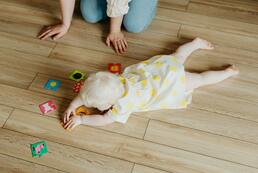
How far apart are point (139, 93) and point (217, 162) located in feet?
1.28

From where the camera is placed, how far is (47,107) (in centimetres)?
132

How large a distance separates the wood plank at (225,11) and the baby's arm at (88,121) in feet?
2.82

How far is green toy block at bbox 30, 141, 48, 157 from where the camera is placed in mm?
1200

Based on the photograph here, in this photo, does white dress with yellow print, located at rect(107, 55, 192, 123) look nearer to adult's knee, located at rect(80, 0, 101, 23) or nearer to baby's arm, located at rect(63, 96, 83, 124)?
baby's arm, located at rect(63, 96, 83, 124)

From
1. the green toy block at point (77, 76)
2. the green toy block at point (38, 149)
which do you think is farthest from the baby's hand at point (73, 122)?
the green toy block at point (77, 76)

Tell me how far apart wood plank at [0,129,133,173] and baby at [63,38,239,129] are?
11 centimetres

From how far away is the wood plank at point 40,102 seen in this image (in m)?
1.26

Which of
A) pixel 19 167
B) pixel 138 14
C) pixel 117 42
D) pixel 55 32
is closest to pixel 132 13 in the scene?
pixel 138 14

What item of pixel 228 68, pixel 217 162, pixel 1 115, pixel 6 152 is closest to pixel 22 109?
pixel 1 115

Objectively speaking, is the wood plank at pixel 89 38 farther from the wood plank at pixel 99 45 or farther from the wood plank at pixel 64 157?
the wood plank at pixel 64 157

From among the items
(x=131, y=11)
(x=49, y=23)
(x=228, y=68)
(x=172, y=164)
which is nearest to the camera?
(x=172, y=164)

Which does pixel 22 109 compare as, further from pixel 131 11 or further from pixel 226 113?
pixel 226 113

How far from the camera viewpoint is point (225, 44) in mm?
1567

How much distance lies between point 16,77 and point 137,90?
1.96 ft
